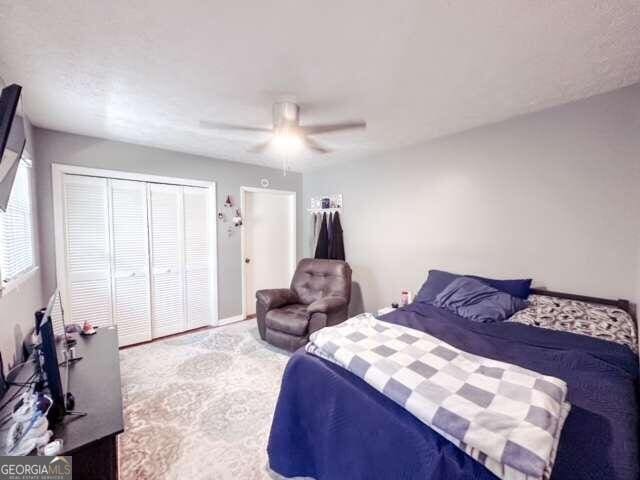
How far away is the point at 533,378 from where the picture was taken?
3.45 feet

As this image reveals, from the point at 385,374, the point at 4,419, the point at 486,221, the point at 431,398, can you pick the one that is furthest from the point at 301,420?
the point at 486,221

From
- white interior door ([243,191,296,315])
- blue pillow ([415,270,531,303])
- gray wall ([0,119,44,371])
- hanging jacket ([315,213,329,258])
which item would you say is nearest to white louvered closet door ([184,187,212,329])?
white interior door ([243,191,296,315])

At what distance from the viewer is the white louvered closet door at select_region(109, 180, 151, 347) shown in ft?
9.46

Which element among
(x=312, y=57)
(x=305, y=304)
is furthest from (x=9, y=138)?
(x=305, y=304)

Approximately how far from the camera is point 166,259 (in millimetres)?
3221

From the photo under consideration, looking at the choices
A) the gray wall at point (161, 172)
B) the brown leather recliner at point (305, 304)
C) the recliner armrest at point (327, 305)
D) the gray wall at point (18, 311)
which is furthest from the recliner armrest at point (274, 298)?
the gray wall at point (18, 311)

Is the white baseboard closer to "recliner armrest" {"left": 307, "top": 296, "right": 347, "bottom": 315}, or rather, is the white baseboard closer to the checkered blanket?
"recliner armrest" {"left": 307, "top": 296, "right": 347, "bottom": 315}

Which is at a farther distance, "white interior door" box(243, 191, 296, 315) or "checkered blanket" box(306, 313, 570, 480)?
"white interior door" box(243, 191, 296, 315)

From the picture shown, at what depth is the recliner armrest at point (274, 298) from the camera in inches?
120

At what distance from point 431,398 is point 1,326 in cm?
224

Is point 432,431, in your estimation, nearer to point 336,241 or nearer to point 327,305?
point 327,305

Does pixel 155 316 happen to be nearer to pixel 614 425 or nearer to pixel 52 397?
pixel 52 397

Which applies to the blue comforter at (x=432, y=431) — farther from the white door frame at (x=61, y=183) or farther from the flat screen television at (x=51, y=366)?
the white door frame at (x=61, y=183)

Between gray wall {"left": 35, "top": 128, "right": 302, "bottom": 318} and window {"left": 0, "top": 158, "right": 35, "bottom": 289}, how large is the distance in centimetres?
30
